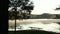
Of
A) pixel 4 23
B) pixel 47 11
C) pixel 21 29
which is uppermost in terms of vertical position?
pixel 47 11

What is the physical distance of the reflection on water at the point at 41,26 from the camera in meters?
1.29

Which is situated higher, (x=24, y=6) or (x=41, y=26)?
(x=24, y=6)

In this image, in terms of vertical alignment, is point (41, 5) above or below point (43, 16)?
above

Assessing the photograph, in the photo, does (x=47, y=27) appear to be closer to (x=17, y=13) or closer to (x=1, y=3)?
(x=17, y=13)

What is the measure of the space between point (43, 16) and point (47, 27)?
0.14m

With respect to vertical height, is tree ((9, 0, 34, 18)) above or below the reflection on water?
above

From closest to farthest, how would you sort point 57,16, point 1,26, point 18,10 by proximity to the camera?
point 1,26 → point 18,10 → point 57,16

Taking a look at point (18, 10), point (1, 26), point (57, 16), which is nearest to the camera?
point (1, 26)

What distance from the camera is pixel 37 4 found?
4.19 ft

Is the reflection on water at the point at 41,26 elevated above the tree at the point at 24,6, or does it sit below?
below

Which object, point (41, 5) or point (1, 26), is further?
point (41, 5)

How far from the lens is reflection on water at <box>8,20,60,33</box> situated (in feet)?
4.22

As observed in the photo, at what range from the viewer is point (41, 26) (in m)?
1.29

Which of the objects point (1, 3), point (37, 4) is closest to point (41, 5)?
point (37, 4)
